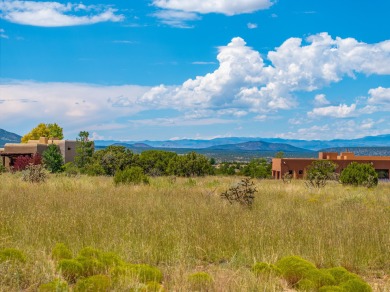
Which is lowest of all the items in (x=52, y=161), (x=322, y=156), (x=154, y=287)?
(x=154, y=287)

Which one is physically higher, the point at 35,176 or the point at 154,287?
the point at 35,176

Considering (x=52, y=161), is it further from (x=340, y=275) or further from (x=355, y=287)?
(x=355, y=287)

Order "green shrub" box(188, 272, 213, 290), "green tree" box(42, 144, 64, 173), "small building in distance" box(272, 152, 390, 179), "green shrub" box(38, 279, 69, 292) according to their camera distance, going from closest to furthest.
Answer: "green shrub" box(38, 279, 69, 292)
"green shrub" box(188, 272, 213, 290)
"green tree" box(42, 144, 64, 173)
"small building in distance" box(272, 152, 390, 179)

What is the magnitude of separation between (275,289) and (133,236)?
11.1ft

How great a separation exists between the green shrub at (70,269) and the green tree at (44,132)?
6809 centimetres

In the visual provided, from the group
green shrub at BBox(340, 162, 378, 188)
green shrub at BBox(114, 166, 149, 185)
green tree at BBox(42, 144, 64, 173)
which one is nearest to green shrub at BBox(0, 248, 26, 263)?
green shrub at BBox(114, 166, 149, 185)

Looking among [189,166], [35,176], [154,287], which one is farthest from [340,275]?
[189,166]

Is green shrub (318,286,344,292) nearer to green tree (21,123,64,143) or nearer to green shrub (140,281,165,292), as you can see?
green shrub (140,281,165,292)

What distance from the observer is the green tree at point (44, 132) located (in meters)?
71.8

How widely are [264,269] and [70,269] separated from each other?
242 centimetres

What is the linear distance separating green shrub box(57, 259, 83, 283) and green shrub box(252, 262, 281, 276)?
86.1 inches

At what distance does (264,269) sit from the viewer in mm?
5934

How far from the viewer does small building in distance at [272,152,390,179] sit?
59531 mm

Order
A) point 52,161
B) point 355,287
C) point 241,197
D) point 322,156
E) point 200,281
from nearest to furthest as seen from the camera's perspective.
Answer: point 355,287
point 200,281
point 241,197
point 52,161
point 322,156
